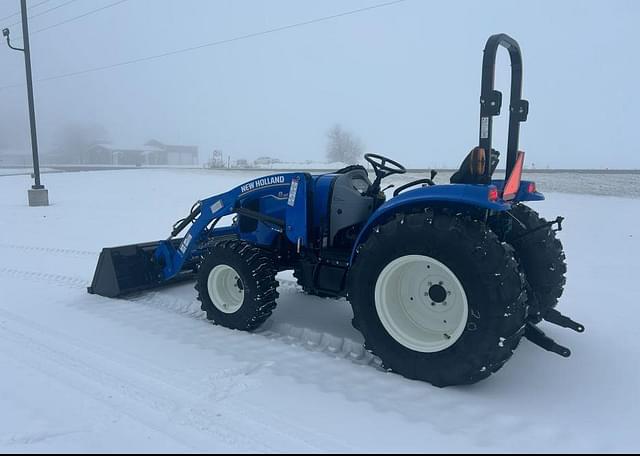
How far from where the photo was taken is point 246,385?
10.5ft

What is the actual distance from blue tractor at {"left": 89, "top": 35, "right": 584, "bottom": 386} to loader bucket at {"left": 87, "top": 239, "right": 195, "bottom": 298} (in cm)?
67

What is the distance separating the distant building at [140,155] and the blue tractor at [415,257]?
69973 mm

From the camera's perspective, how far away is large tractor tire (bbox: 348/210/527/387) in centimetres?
285

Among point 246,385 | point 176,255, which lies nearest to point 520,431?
point 246,385

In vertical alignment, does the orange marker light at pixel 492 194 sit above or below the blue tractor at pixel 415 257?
above

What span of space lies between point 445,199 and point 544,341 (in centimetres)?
119

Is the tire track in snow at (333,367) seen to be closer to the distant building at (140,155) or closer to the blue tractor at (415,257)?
the blue tractor at (415,257)

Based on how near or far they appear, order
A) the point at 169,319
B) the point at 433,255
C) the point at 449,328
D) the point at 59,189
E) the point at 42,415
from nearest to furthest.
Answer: the point at 42,415 < the point at 433,255 < the point at 449,328 < the point at 169,319 < the point at 59,189

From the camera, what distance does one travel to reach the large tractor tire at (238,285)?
4.13 m

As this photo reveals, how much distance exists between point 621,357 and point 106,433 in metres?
3.51

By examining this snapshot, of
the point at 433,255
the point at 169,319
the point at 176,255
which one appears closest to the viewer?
the point at 433,255

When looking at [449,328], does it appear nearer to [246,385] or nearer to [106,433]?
[246,385]

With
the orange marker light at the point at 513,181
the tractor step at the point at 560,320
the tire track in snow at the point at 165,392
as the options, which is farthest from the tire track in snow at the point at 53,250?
the tractor step at the point at 560,320

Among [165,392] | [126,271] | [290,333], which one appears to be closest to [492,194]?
[290,333]
